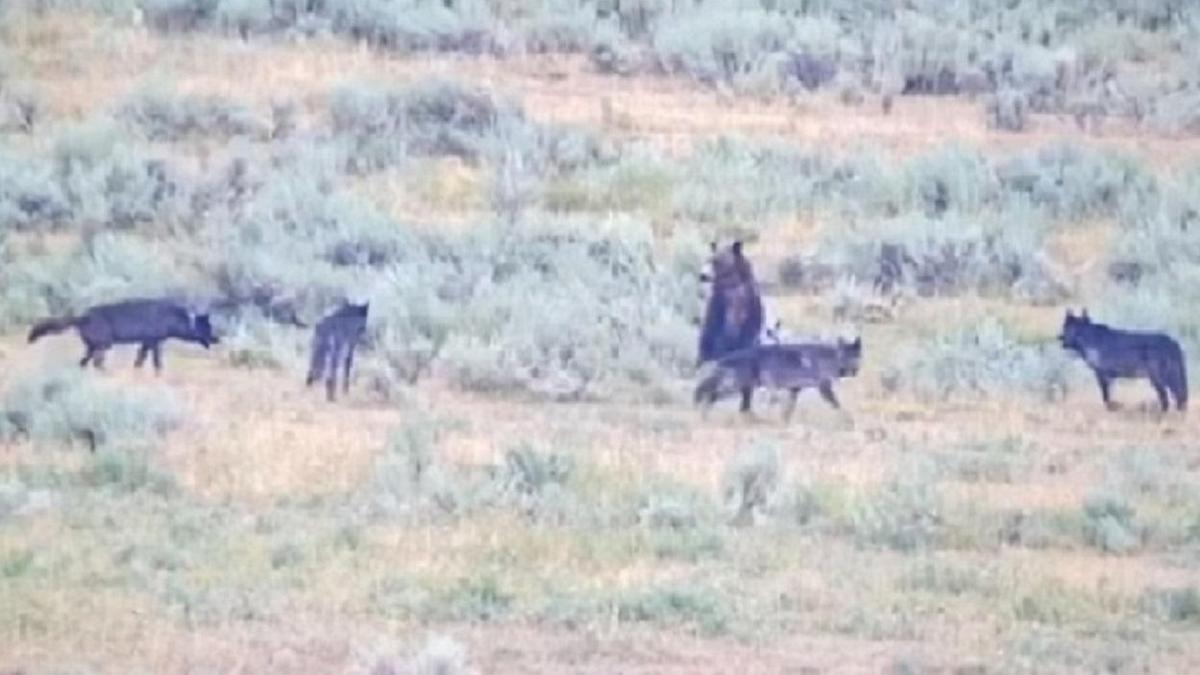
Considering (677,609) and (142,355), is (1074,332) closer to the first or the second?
→ (142,355)

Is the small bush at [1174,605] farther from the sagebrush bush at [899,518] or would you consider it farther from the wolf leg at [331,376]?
the wolf leg at [331,376]

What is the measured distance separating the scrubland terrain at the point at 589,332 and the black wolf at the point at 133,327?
151mm

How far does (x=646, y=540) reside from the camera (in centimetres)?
1234

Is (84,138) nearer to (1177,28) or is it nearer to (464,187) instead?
(464,187)


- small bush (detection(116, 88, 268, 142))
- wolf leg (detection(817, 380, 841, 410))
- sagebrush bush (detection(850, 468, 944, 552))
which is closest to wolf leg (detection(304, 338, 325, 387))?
wolf leg (detection(817, 380, 841, 410))

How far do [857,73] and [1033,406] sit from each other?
8925 mm

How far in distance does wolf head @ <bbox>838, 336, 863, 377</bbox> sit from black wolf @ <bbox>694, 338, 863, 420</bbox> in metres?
0.03

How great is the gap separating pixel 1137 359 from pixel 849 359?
4.19 feet

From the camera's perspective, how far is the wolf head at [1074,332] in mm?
15812

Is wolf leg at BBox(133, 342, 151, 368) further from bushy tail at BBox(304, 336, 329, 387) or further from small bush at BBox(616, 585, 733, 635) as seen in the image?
small bush at BBox(616, 585, 733, 635)

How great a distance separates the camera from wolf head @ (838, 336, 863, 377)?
15.3 metres

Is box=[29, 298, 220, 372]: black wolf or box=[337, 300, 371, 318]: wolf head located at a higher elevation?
box=[337, 300, 371, 318]: wolf head

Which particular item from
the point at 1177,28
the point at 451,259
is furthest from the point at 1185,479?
the point at 1177,28

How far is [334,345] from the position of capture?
15.6 meters
